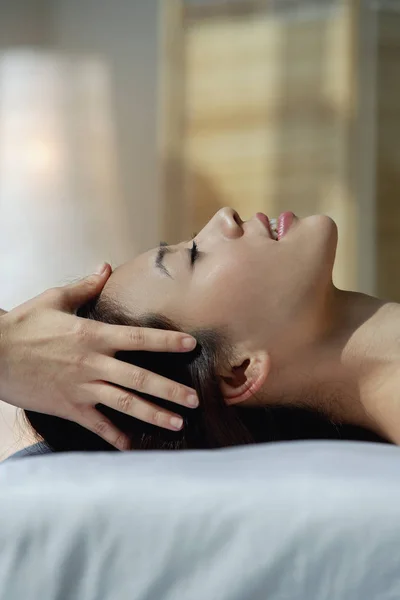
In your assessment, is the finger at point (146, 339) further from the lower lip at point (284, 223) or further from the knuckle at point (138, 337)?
the lower lip at point (284, 223)

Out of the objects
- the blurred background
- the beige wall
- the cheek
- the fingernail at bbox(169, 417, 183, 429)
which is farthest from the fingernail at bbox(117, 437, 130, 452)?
the beige wall

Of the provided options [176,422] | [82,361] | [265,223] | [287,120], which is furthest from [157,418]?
[287,120]

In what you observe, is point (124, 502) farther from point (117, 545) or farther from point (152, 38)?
point (152, 38)

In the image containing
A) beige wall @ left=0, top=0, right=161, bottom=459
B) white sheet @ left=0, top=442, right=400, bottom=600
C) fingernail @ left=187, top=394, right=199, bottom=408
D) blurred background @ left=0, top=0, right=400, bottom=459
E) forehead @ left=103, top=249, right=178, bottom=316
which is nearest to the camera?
white sheet @ left=0, top=442, right=400, bottom=600

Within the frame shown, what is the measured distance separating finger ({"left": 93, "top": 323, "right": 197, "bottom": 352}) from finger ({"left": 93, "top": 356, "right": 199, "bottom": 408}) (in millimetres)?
29

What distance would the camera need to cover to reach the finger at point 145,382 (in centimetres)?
119

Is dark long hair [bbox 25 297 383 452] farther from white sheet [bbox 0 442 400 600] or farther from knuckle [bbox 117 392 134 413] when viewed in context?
white sheet [bbox 0 442 400 600]

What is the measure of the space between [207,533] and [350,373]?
50 cm

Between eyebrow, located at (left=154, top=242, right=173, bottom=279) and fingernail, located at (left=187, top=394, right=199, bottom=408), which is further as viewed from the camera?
eyebrow, located at (left=154, top=242, right=173, bottom=279)

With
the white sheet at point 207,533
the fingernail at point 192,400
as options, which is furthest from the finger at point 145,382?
the white sheet at point 207,533

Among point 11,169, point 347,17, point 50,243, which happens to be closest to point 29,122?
point 11,169

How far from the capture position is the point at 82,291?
1.37 m

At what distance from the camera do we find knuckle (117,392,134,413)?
4.00 feet

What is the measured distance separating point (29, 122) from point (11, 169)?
0.24 meters
